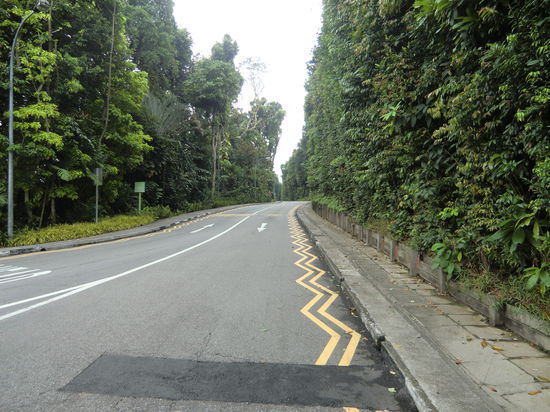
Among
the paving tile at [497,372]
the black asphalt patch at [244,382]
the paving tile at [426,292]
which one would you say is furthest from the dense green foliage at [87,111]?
the paving tile at [497,372]

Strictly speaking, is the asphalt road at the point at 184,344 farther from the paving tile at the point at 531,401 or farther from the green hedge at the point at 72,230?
the green hedge at the point at 72,230

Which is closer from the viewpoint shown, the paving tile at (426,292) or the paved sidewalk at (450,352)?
the paved sidewalk at (450,352)

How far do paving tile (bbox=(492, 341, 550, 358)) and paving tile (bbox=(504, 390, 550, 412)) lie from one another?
2.19ft

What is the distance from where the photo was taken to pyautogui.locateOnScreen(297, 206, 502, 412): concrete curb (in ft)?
8.29

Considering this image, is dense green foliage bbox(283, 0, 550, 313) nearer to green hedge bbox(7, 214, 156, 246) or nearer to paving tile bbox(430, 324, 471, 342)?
paving tile bbox(430, 324, 471, 342)

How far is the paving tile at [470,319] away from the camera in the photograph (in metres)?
4.08

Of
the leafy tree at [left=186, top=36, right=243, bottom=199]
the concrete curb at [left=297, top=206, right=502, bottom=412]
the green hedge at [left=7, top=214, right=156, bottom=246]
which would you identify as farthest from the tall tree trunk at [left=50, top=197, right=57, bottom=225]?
the leafy tree at [left=186, top=36, right=243, bottom=199]

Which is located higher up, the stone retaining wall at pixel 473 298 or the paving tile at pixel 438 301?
the stone retaining wall at pixel 473 298

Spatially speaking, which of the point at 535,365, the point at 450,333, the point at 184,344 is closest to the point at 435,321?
the point at 450,333

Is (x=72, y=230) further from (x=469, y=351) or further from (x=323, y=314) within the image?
(x=469, y=351)

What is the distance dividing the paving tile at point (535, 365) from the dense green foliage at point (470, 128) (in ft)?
1.76

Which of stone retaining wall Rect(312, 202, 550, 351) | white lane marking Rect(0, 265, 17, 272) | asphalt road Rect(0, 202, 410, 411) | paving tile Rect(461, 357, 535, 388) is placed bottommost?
white lane marking Rect(0, 265, 17, 272)

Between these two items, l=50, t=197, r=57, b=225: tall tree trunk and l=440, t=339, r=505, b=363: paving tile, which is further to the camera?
l=50, t=197, r=57, b=225: tall tree trunk

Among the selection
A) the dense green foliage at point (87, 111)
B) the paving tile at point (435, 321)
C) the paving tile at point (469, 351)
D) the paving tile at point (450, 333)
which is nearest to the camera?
the paving tile at point (469, 351)
